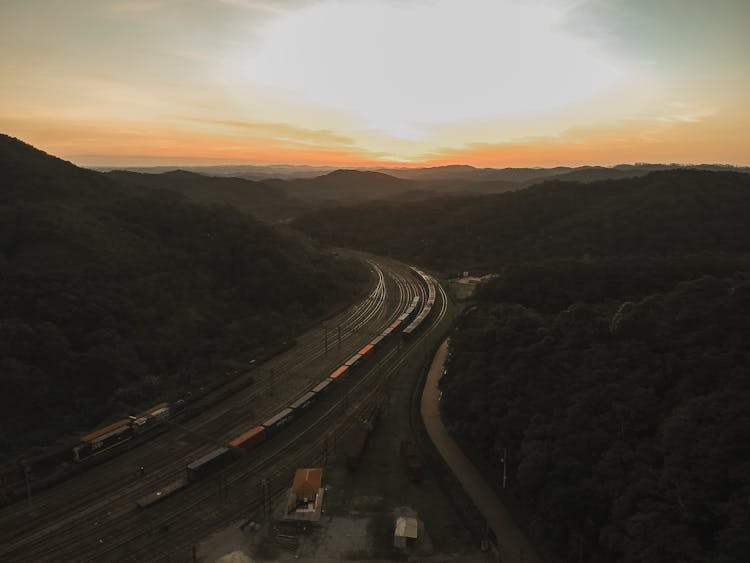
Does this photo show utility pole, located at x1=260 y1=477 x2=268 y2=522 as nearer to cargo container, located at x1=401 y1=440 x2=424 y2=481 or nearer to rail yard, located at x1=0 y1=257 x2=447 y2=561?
rail yard, located at x1=0 y1=257 x2=447 y2=561

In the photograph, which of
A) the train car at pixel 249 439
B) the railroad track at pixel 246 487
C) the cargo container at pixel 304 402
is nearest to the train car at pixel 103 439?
the train car at pixel 249 439

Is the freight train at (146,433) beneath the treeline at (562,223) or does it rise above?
beneath

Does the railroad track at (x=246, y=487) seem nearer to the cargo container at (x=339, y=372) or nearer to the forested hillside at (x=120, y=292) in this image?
the cargo container at (x=339, y=372)

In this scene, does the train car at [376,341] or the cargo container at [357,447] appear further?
the train car at [376,341]

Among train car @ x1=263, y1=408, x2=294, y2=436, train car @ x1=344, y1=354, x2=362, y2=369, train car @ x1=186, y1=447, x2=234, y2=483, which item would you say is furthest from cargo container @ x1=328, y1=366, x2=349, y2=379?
train car @ x1=186, y1=447, x2=234, y2=483

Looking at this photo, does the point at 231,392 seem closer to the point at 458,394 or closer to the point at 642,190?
the point at 458,394
